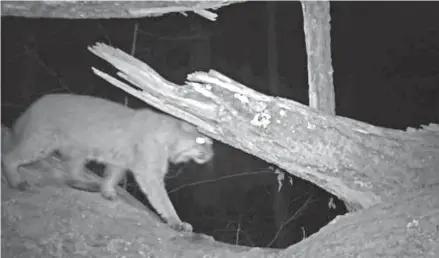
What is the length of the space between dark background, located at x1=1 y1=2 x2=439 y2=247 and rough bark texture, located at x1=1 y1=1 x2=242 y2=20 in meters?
5.46

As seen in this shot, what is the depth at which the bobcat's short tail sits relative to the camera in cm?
481

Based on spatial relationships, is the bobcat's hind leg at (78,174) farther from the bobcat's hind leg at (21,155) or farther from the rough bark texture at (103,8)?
the rough bark texture at (103,8)

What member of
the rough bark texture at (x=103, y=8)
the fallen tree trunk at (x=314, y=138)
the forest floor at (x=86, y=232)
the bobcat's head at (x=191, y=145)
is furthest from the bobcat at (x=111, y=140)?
the fallen tree trunk at (x=314, y=138)

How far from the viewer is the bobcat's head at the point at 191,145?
4.76 metres

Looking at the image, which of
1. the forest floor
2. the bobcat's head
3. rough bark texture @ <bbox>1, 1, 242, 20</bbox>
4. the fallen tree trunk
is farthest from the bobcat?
the fallen tree trunk

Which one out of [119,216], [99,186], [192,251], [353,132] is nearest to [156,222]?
[119,216]

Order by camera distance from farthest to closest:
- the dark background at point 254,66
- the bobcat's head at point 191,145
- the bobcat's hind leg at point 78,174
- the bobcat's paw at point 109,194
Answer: the dark background at point 254,66 → the bobcat's hind leg at point 78,174 → the bobcat's head at point 191,145 → the bobcat's paw at point 109,194

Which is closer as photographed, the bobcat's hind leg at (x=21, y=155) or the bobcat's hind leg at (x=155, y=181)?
the bobcat's hind leg at (x=21, y=155)

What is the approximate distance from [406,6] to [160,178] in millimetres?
7514

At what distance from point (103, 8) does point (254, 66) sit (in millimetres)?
7939

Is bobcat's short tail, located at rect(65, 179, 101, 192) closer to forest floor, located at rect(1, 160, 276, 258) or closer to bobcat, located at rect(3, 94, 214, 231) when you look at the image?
bobcat, located at rect(3, 94, 214, 231)

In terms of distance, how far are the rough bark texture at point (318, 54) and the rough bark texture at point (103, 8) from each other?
70 centimetres

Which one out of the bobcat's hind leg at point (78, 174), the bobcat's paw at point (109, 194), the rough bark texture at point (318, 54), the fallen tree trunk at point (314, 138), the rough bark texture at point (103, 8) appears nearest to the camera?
the fallen tree trunk at point (314, 138)

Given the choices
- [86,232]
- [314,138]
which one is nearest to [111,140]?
[86,232]
